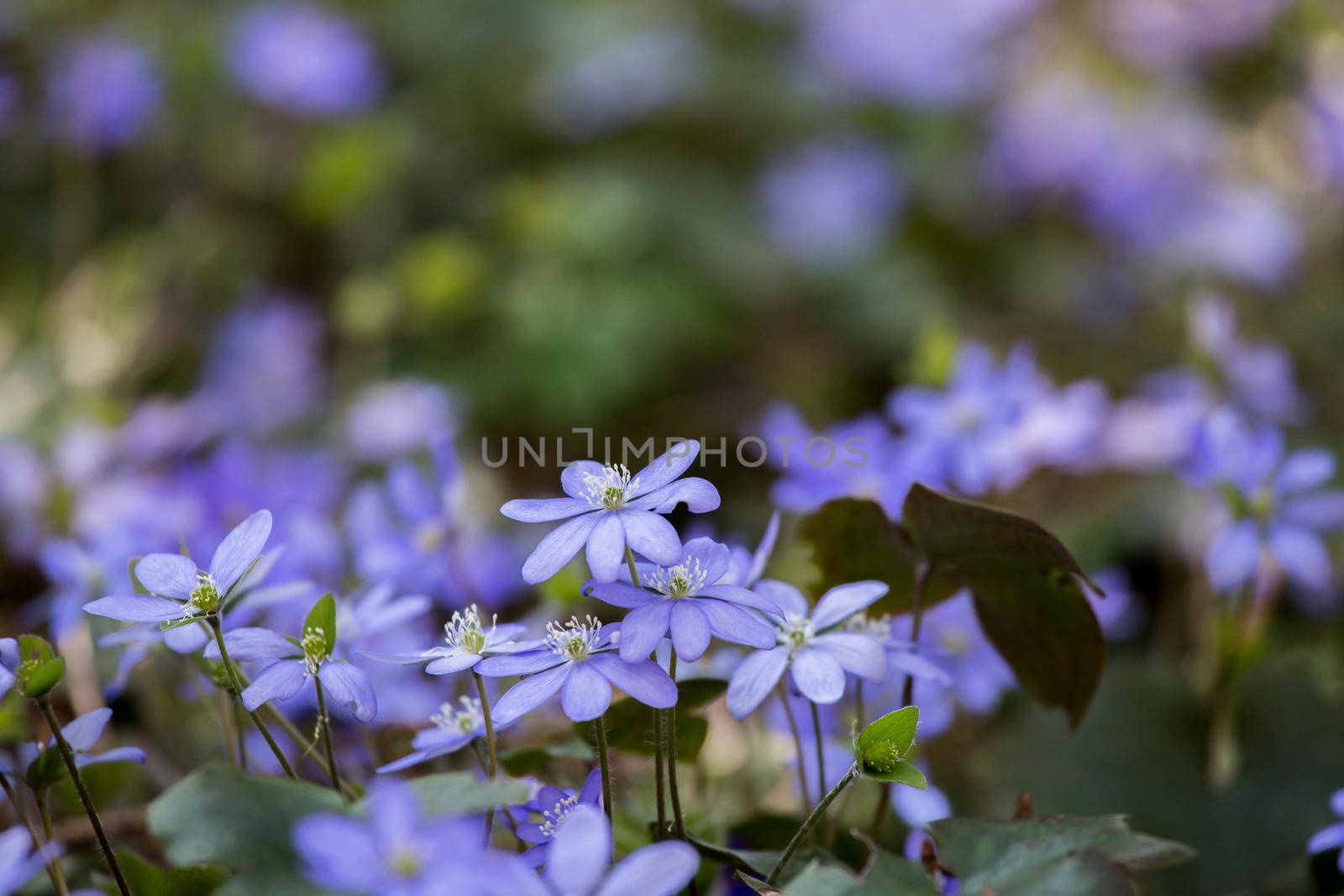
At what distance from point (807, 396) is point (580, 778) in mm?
1211

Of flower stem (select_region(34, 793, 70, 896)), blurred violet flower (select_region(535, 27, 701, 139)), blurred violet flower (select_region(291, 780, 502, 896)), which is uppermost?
blurred violet flower (select_region(535, 27, 701, 139))

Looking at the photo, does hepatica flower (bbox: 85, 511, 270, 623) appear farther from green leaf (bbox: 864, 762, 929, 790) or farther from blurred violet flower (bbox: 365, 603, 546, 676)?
green leaf (bbox: 864, 762, 929, 790)

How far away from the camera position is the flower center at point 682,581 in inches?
18.9

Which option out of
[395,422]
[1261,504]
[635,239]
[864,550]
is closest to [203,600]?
[864,550]

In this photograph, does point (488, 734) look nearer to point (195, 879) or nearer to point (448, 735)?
point (448, 735)

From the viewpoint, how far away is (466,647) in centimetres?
51

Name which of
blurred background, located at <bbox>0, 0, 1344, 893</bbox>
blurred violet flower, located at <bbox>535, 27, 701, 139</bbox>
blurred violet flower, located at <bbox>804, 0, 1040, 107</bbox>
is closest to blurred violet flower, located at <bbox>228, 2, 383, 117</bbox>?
blurred background, located at <bbox>0, 0, 1344, 893</bbox>

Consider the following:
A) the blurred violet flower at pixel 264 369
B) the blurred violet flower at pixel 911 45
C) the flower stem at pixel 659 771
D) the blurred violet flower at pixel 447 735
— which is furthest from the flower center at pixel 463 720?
the blurred violet flower at pixel 911 45

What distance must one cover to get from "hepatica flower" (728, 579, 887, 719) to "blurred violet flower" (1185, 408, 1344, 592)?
330 millimetres

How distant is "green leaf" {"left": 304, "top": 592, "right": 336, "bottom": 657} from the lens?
49cm

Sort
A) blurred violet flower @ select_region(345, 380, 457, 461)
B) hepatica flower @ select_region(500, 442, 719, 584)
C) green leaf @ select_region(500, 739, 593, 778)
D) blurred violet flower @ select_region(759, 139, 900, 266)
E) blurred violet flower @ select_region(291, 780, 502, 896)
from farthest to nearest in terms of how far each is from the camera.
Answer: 1. blurred violet flower @ select_region(759, 139, 900, 266)
2. blurred violet flower @ select_region(345, 380, 457, 461)
3. green leaf @ select_region(500, 739, 593, 778)
4. hepatica flower @ select_region(500, 442, 719, 584)
5. blurred violet flower @ select_region(291, 780, 502, 896)

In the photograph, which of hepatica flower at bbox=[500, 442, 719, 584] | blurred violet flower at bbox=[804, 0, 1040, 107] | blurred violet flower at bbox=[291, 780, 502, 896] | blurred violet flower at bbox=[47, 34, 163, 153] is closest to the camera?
blurred violet flower at bbox=[291, 780, 502, 896]

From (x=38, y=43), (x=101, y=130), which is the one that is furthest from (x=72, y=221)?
(x=38, y=43)

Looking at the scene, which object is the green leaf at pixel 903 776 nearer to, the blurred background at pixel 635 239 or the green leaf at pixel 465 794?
the green leaf at pixel 465 794
